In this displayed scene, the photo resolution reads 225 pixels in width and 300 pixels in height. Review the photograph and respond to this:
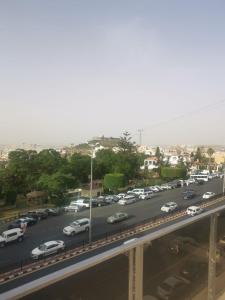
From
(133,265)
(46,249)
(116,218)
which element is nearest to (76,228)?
(116,218)

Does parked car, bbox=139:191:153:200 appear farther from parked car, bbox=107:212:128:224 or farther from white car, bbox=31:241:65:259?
white car, bbox=31:241:65:259

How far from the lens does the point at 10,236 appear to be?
42.9ft

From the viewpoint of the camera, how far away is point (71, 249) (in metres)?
11.8

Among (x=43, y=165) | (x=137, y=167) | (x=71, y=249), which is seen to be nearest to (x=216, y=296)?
(x=71, y=249)

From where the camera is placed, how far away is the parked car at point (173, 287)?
1.22 meters

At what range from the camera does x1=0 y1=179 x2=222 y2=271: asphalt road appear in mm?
11953

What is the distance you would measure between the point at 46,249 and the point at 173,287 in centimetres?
1065

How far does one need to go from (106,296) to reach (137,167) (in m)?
30.7

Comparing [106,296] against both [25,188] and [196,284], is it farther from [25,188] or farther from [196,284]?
[25,188]

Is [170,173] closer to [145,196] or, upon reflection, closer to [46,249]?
[145,196]

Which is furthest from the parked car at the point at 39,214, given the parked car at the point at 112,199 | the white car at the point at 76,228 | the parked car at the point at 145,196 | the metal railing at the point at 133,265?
the metal railing at the point at 133,265

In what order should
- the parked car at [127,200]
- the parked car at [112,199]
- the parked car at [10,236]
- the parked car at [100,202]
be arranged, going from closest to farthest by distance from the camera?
the parked car at [10,236]
the parked car at [100,202]
the parked car at [127,200]
the parked car at [112,199]

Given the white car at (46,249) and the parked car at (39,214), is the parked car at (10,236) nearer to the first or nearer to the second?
the white car at (46,249)

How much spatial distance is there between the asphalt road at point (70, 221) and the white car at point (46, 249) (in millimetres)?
344
